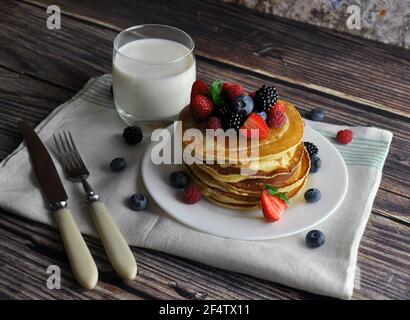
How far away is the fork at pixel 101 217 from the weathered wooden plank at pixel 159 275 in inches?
1.2

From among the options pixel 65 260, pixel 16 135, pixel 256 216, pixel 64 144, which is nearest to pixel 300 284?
pixel 256 216

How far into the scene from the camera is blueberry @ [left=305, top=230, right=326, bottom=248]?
1.34 metres

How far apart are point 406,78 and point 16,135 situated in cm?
119

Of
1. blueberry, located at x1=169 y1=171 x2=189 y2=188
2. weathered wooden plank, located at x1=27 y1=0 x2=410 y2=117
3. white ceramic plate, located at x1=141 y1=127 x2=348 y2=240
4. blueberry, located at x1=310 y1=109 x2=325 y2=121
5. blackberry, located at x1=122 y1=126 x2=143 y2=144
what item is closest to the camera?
white ceramic plate, located at x1=141 y1=127 x2=348 y2=240

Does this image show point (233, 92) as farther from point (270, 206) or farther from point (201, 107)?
point (270, 206)

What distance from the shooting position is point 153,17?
7.67 feet

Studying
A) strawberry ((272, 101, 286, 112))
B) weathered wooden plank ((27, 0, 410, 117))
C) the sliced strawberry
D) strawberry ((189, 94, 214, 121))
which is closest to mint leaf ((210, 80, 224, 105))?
strawberry ((189, 94, 214, 121))

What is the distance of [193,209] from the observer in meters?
1.43

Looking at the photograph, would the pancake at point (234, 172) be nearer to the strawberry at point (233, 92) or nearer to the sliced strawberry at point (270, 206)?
the sliced strawberry at point (270, 206)

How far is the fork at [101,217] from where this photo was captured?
128cm

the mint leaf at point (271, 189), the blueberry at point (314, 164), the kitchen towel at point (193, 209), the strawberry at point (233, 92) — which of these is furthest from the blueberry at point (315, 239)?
the strawberry at point (233, 92)

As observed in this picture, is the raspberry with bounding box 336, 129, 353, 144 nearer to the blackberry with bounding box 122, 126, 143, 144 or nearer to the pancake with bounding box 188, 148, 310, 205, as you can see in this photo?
the pancake with bounding box 188, 148, 310, 205

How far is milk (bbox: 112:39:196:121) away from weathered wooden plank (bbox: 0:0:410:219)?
242mm

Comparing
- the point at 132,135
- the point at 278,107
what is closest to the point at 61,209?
the point at 132,135
